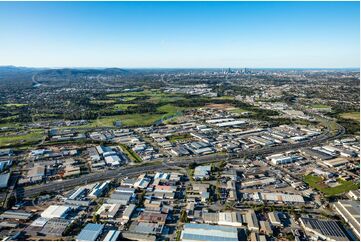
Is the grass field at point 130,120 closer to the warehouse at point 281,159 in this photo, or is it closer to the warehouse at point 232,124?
the warehouse at point 232,124

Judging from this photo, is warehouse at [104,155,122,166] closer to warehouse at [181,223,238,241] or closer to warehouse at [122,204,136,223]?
warehouse at [122,204,136,223]

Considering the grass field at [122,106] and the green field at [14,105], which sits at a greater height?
the grass field at [122,106]

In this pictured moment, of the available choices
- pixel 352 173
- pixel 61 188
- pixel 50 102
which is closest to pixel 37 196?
pixel 61 188

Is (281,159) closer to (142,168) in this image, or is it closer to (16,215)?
(142,168)

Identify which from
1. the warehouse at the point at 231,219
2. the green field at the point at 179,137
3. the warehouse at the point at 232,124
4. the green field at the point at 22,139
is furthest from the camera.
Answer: the warehouse at the point at 232,124

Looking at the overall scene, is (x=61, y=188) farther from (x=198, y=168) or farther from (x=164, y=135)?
(x=164, y=135)

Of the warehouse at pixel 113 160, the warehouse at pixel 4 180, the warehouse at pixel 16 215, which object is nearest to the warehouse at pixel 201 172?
the warehouse at pixel 113 160
